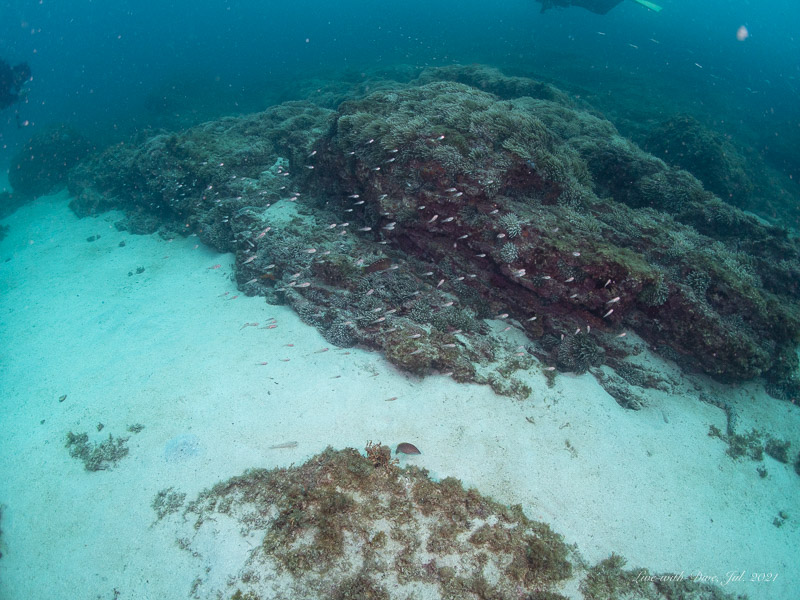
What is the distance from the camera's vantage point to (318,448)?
19.6 ft

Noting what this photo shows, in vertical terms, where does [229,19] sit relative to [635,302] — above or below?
above

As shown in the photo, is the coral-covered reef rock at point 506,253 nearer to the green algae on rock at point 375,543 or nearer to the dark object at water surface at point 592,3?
the green algae on rock at point 375,543

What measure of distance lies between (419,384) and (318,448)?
230 centimetres

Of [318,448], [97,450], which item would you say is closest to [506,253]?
[318,448]

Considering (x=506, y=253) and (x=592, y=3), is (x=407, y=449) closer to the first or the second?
(x=506, y=253)

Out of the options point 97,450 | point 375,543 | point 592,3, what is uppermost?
point 592,3

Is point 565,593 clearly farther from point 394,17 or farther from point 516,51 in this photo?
point 394,17

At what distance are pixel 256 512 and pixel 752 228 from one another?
13.8 m

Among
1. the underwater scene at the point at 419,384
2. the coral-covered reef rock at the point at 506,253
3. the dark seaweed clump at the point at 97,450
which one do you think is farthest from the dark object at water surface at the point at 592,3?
the dark seaweed clump at the point at 97,450

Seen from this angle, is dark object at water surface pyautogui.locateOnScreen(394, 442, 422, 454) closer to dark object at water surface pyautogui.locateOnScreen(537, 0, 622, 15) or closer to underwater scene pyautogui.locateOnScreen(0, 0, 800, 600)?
underwater scene pyautogui.locateOnScreen(0, 0, 800, 600)

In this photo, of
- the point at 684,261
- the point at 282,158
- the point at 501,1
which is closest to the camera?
the point at 684,261

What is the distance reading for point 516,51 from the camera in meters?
43.9

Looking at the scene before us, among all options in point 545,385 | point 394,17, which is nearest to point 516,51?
point 545,385

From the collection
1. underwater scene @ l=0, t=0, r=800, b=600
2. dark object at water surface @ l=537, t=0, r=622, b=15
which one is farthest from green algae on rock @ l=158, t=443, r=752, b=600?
dark object at water surface @ l=537, t=0, r=622, b=15
